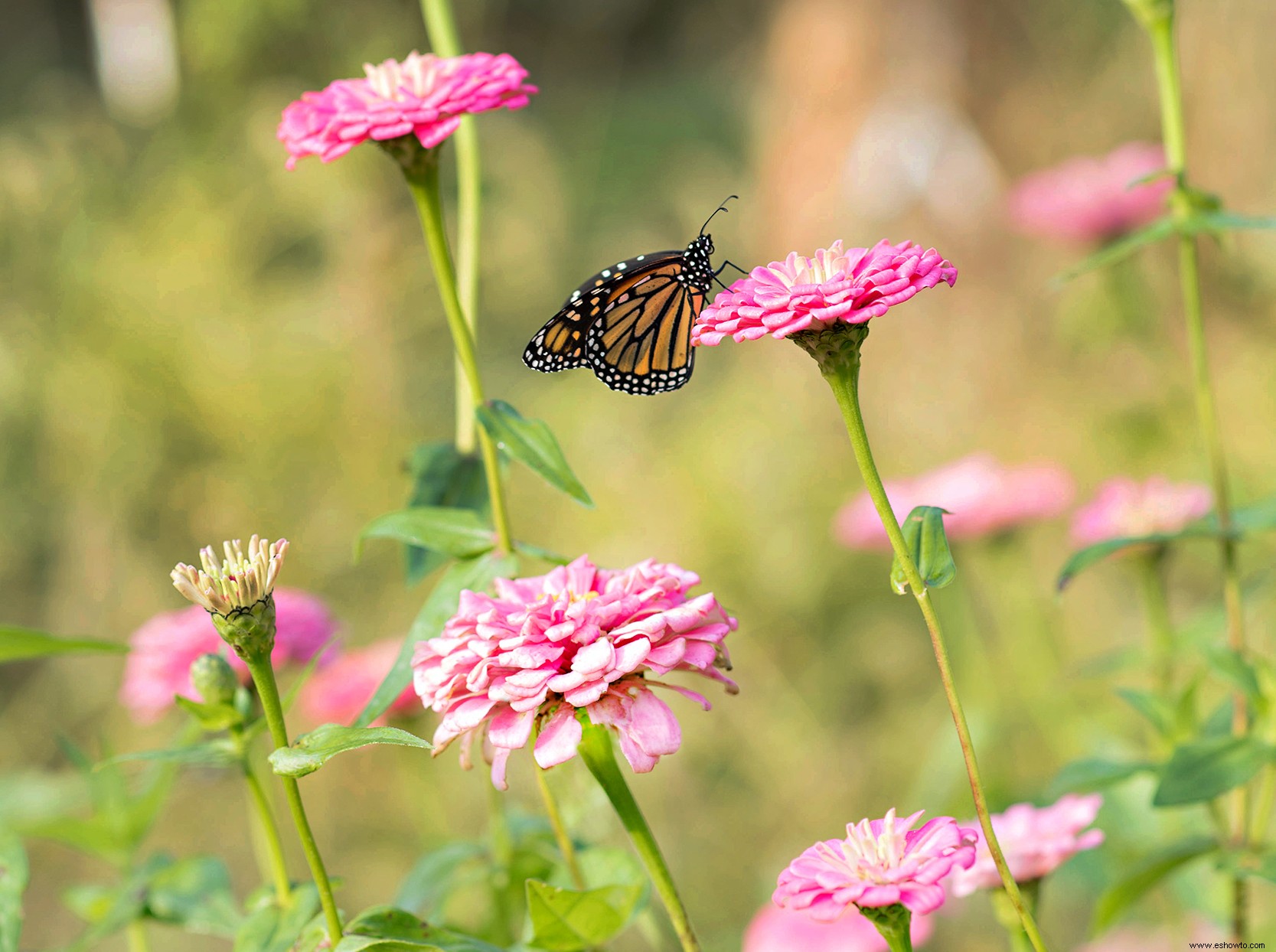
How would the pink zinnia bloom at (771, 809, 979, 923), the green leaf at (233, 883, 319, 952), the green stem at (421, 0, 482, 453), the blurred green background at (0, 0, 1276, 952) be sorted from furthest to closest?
1. the blurred green background at (0, 0, 1276, 952)
2. the green stem at (421, 0, 482, 453)
3. the green leaf at (233, 883, 319, 952)
4. the pink zinnia bloom at (771, 809, 979, 923)

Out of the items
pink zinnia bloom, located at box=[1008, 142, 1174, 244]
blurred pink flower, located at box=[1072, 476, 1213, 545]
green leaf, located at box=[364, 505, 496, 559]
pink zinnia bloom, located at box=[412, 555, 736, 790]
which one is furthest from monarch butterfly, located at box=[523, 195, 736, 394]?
pink zinnia bloom, located at box=[1008, 142, 1174, 244]

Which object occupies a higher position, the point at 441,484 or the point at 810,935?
the point at 441,484

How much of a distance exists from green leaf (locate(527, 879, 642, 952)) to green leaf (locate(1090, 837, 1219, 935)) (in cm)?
30

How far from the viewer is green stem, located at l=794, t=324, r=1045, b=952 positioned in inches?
15.6

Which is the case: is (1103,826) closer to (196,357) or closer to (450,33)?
(450,33)

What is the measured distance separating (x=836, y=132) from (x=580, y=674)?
2017mm

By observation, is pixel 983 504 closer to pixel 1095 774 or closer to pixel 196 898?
pixel 1095 774

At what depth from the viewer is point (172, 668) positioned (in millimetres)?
771

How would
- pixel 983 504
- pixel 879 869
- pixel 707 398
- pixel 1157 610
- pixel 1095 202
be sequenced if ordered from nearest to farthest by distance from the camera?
1. pixel 879 869
2. pixel 1157 610
3. pixel 983 504
4. pixel 1095 202
5. pixel 707 398

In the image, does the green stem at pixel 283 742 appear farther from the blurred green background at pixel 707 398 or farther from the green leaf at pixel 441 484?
the blurred green background at pixel 707 398

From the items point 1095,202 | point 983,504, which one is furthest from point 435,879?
point 1095,202

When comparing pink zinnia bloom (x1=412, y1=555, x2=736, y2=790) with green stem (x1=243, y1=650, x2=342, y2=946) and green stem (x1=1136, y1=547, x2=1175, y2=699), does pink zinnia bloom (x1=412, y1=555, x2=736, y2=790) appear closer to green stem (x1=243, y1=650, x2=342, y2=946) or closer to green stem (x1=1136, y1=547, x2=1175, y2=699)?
green stem (x1=243, y1=650, x2=342, y2=946)

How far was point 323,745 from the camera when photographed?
0.40 m

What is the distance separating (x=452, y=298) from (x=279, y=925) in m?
0.30
